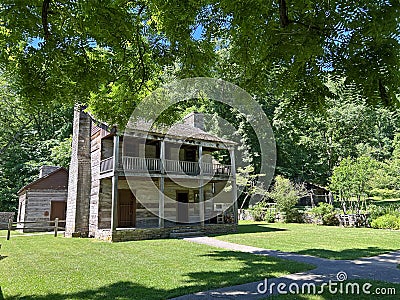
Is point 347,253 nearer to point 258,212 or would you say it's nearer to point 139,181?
point 139,181

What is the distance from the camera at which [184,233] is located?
1664cm

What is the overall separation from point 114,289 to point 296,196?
20.5 m

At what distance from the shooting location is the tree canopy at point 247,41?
96.7 inches

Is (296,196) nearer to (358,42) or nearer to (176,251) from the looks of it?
(176,251)

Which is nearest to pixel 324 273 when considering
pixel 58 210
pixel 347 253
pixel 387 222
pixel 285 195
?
pixel 347 253

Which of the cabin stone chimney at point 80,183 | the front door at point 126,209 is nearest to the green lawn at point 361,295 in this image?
the front door at point 126,209

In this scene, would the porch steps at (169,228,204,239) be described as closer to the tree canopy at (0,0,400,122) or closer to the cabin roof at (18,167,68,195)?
the cabin roof at (18,167,68,195)

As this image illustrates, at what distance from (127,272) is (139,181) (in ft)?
35.1

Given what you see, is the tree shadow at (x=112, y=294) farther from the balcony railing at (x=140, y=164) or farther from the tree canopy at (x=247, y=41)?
the balcony railing at (x=140, y=164)

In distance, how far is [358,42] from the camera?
256 centimetres

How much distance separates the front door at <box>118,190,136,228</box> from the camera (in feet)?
58.7

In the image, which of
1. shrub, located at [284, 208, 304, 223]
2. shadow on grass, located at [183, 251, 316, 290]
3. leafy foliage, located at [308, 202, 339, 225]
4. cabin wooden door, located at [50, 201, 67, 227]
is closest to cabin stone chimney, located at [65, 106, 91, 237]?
cabin wooden door, located at [50, 201, 67, 227]

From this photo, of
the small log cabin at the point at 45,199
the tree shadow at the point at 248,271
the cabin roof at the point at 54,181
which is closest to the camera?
the tree shadow at the point at 248,271

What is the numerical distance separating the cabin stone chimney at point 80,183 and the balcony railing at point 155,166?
194 cm
